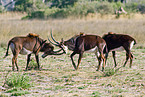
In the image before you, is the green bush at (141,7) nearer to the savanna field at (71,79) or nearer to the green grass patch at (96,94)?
the savanna field at (71,79)

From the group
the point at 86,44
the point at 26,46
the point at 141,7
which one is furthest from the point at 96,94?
the point at 141,7

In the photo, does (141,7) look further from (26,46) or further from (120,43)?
(26,46)

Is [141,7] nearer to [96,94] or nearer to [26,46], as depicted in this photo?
[26,46]

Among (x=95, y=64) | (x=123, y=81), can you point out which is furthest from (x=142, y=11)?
(x=123, y=81)

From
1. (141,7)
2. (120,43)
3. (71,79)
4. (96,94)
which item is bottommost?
(141,7)

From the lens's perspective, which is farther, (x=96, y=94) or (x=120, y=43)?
(x=120, y=43)

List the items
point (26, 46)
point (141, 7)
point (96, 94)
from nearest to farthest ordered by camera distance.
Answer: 1. point (96, 94)
2. point (26, 46)
3. point (141, 7)

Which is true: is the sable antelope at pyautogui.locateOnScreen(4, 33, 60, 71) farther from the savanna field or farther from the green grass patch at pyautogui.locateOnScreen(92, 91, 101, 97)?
the green grass patch at pyautogui.locateOnScreen(92, 91, 101, 97)

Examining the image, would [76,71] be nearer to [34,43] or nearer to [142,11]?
[34,43]

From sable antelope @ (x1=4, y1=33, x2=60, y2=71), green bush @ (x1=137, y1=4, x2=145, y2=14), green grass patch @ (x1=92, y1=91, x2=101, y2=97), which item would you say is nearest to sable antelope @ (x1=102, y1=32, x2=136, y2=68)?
sable antelope @ (x1=4, y1=33, x2=60, y2=71)

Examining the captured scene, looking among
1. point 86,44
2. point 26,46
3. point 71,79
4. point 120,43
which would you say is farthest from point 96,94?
point 120,43

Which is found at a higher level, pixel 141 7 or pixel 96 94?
pixel 96 94

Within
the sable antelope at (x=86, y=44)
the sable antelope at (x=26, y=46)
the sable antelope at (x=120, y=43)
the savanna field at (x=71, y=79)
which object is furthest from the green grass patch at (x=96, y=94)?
the sable antelope at (x=120, y=43)

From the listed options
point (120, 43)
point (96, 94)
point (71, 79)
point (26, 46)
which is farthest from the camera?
point (120, 43)
